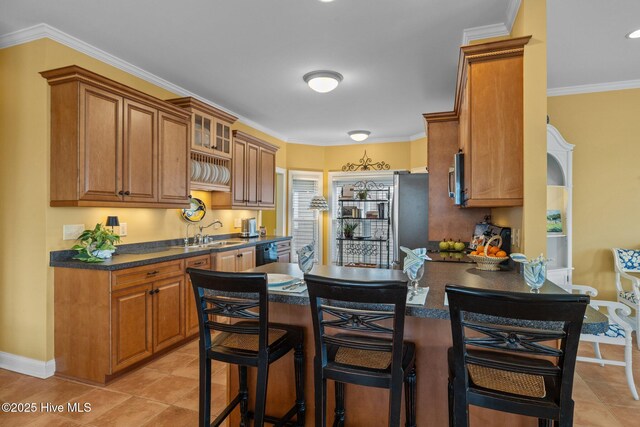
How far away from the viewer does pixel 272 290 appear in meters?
1.81

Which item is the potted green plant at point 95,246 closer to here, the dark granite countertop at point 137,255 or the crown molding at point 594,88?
the dark granite countertop at point 137,255

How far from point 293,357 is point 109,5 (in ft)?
8.89

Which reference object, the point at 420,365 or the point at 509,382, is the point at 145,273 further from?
the point at 509,382

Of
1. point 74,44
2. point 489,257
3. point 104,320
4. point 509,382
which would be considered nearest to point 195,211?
point 104,320

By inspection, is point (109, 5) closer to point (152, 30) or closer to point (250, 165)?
point (152, 30)

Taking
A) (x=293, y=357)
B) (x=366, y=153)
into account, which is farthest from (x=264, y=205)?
(x=293, y=357)

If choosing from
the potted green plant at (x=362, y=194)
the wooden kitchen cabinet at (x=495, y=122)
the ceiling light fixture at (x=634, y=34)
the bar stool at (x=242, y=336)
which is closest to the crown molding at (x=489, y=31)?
the wooden kitchen cabinet at (x=495, y=122)

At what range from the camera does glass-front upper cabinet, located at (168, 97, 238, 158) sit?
3.90 m

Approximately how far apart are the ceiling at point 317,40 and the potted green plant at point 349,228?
8.95ft

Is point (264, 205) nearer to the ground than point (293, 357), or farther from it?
farther from it

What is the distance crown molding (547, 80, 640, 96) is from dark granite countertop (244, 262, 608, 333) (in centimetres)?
275

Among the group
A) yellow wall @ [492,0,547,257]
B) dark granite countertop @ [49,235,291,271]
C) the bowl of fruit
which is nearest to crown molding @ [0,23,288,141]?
dark granite countertop @ [49,235,291,271]

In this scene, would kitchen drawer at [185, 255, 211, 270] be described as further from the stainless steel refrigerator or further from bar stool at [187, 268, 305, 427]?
the stainless steel refrigerator

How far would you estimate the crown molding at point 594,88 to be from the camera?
3875 millimetres
